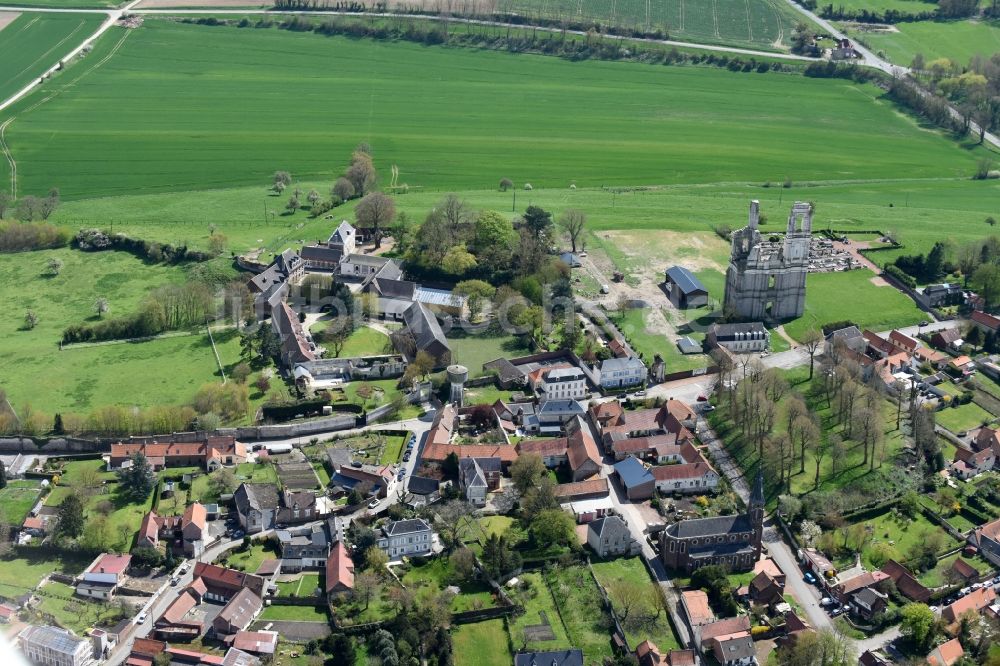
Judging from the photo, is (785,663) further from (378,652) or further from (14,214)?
(14,214)

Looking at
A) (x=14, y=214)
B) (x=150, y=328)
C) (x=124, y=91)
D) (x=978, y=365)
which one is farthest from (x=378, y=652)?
(x=124, y=91)

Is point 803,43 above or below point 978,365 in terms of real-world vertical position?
above

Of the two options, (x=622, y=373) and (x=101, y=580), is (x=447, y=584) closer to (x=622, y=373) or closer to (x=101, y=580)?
(x=101, y=580)

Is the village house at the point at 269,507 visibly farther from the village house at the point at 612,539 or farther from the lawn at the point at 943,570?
the lawn at the point at 943,570

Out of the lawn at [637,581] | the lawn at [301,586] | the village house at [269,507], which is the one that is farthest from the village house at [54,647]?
the lawn at [637,581]

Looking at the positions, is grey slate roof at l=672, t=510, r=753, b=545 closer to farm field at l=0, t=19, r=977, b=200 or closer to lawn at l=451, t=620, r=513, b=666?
lawn at l=451, t=620, r=513, b=666

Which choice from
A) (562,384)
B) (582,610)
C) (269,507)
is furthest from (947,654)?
(269,507)

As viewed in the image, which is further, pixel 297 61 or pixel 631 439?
pixel 297 61
